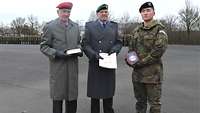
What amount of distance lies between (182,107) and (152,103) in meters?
1.68

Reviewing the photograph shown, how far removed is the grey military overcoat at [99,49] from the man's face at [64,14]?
0.41 m

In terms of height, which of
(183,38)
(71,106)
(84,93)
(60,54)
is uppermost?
(60,54)

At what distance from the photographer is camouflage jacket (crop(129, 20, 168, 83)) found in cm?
519

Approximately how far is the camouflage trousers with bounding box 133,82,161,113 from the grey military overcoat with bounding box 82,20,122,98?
1.44 ft

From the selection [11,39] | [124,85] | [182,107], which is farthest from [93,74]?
[11,39]

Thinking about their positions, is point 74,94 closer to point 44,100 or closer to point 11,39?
point 44,100

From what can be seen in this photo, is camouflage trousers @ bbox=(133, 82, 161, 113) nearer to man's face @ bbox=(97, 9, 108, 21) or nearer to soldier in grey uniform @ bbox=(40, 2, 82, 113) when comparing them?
soldier in grey uniform @ bbox=(40, 2, 82, 113)

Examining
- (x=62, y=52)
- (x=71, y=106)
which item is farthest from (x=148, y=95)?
(x=62, y=52)

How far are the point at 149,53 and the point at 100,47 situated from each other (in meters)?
0.75

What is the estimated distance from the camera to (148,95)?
5.48 metres

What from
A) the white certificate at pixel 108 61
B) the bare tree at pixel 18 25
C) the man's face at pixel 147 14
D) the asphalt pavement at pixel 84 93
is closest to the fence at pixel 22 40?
the bare tree at pixel 18 25

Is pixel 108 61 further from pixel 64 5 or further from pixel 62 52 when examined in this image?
pixel 64 5

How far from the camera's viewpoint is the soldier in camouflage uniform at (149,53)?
17.1 ft

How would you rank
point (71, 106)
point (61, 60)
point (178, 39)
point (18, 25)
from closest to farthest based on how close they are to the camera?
point (61, 60)
point (71, 106)
point (178, 39)
point (18, 25)
